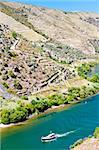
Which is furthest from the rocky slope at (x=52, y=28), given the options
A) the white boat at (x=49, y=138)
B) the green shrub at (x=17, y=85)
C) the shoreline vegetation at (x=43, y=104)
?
the white boat at (x=49, y=138)

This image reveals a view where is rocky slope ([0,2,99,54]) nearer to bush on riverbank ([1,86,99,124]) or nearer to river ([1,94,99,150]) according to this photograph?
bush on riverbank ([1,86,99,124])

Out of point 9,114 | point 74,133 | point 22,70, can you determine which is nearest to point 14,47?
point 22,70

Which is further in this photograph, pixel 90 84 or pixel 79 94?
pixel 90 84

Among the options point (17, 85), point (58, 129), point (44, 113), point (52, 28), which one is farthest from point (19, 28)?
point (58, 129)

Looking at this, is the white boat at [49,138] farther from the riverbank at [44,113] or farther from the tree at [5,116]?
the tree at [5,116]

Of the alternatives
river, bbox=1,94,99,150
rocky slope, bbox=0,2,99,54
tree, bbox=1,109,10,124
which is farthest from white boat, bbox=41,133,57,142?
rocky slope, bbox=0,2,99,54

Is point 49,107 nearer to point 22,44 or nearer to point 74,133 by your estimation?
point 74,133
